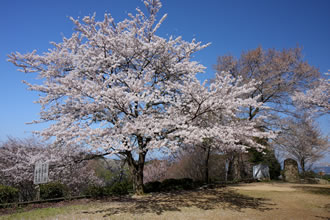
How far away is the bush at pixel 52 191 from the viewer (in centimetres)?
910

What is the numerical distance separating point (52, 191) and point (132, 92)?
526 cm

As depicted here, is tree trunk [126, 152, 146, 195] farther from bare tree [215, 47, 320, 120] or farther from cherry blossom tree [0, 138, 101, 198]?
bare tree [215, 47, 320, 120]

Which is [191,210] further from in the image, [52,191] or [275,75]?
[275,75]

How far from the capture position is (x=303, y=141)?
1934 cm

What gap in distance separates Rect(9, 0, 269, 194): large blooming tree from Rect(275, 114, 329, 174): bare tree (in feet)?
30.1

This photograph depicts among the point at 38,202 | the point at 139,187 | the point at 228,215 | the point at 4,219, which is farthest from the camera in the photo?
the point at 139,187

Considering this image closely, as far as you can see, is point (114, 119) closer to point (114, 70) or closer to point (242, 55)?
point (114, 70)

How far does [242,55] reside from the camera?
63.3 ft

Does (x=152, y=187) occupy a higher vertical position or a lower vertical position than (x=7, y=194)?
lower

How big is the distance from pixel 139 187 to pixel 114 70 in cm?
554

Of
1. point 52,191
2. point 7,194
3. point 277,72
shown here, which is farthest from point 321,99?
point 7,194

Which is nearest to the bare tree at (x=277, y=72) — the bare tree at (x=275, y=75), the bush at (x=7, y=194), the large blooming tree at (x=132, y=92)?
the bare tree at (x=275, y=75)

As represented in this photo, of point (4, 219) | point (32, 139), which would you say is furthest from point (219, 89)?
point (32, 139)

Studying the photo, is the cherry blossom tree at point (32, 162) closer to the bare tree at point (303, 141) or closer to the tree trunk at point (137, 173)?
the tree trunk at point (137, 173)
